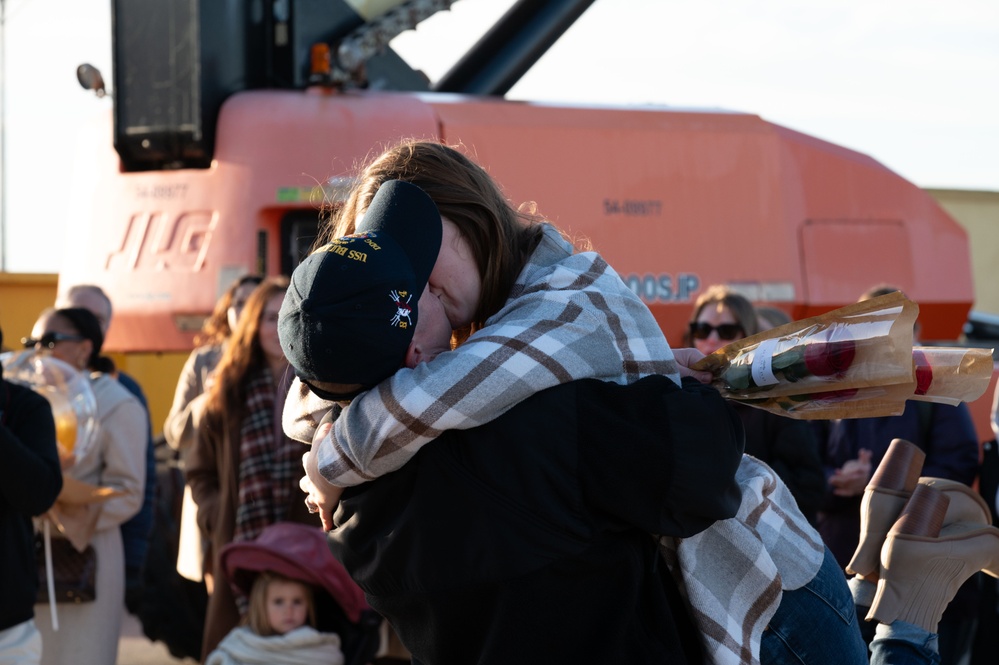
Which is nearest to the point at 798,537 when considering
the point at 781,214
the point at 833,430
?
the point at 833,430

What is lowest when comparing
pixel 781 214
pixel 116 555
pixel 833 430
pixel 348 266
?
pixel 116 555

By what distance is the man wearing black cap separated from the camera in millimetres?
1664

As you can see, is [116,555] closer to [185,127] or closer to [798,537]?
[185,127]

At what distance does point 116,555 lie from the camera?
4910 mm

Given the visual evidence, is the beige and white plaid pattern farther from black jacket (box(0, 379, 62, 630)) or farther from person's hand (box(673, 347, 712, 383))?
black jacket (box(0, 379, 62, 630))

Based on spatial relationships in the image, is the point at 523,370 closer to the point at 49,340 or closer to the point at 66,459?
the point at 66,459

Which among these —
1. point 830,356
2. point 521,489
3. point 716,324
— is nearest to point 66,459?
point 716,324

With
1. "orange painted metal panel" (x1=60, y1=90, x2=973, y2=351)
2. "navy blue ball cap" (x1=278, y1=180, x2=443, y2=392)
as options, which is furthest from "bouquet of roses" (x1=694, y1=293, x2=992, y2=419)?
"orange painted metal panel" (x1=60, y1=90, x2=973, y2=351)

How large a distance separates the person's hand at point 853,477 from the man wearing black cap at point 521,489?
121 inches

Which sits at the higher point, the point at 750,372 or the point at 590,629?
the point at 750,372

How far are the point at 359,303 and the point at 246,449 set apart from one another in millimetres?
3224

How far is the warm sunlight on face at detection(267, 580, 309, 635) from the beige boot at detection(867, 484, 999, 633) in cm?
271

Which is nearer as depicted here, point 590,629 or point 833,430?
point 590,629

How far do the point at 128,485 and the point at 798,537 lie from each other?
346 cm
